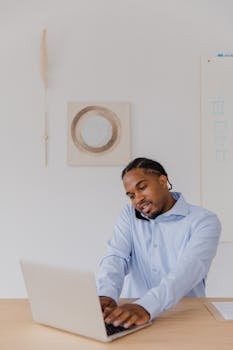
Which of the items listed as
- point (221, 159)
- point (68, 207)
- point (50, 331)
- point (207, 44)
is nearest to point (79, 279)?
point (50, 331)

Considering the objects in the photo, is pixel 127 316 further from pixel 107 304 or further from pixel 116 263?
pixel 116 263

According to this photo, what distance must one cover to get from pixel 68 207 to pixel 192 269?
1.44 meters

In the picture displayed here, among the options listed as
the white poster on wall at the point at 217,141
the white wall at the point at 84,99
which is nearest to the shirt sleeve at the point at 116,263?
the white wall at the point at 84,99

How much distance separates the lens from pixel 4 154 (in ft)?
10.3

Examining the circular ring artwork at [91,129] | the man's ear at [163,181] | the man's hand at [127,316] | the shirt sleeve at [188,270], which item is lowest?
the man's hand at [127,316]

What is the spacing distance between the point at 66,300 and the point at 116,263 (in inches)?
26.0

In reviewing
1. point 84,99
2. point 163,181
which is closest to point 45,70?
point 84,99

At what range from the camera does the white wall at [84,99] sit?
10.3 ft

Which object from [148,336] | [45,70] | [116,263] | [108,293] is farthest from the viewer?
[45,70]

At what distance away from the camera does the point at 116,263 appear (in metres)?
2.10

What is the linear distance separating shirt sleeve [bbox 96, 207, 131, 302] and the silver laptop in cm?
32

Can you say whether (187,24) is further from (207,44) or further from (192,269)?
(192,269)

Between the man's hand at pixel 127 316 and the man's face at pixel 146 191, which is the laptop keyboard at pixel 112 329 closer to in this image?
the man's hand at pixel 127 316

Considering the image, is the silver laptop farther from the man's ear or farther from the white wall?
the white wall
